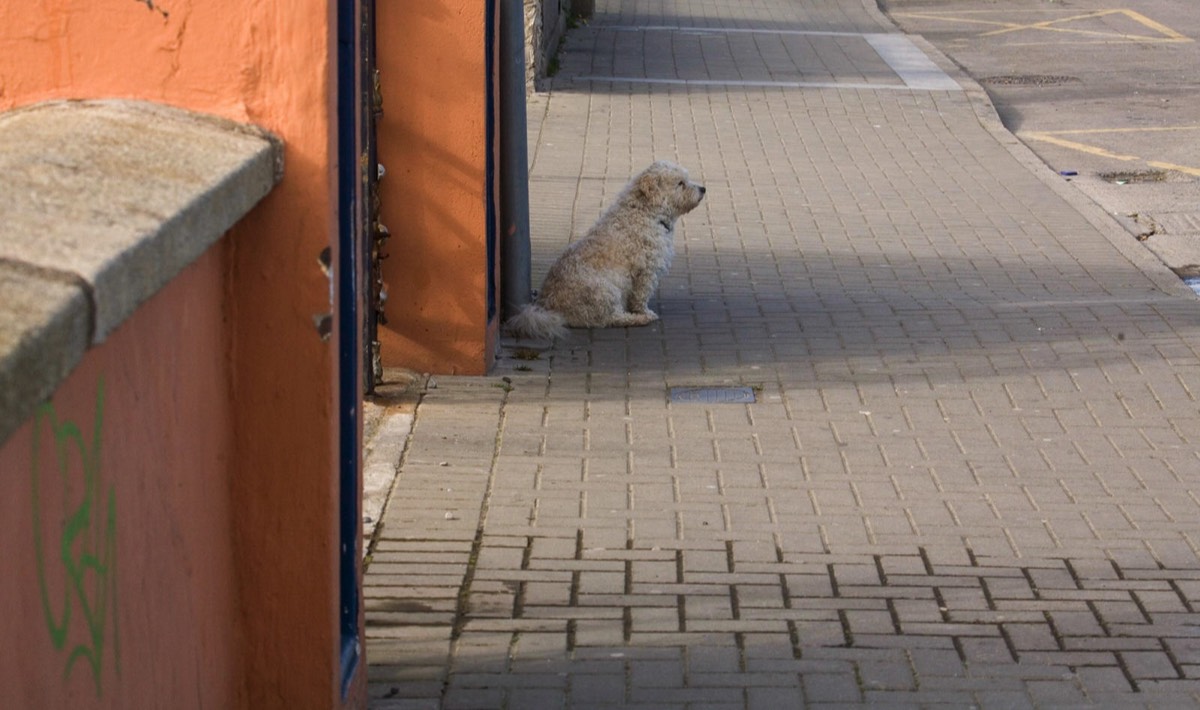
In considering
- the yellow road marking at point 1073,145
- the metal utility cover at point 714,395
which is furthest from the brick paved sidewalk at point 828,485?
the yellow road marking at point 1073,145

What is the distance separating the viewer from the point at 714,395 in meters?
7.15

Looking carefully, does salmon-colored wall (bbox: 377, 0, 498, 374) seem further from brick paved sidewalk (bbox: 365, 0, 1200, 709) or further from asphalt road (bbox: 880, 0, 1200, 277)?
asphalt road (bbox: 880, 0, 1200, 277)

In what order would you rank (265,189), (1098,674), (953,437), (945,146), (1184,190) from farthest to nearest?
(945,146) → (1184,190) → (953,437) → (1098,674) → (265,189)

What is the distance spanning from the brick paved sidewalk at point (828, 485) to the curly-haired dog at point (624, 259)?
248mm

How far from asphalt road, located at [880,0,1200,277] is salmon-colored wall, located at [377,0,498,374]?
15.5 feet

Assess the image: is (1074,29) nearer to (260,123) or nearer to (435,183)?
(435,183)

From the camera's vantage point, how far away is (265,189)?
3111 millimetres

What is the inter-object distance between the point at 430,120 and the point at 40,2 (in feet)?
13.1

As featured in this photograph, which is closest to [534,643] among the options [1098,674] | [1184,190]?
[1098,674]

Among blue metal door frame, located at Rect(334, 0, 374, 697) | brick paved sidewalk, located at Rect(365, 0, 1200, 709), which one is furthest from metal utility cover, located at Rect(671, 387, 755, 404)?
blue metal door frame, located at Rect(334, 0, 374, 697)

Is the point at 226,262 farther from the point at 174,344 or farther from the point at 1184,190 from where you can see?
the point at 1184,190

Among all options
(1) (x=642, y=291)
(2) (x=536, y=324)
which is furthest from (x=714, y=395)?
(1) (x=642, y=291)

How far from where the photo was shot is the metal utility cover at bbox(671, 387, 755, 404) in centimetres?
707

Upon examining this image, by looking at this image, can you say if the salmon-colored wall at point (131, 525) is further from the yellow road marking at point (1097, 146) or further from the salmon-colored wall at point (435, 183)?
the yellow road marking at point (1097, 146)
